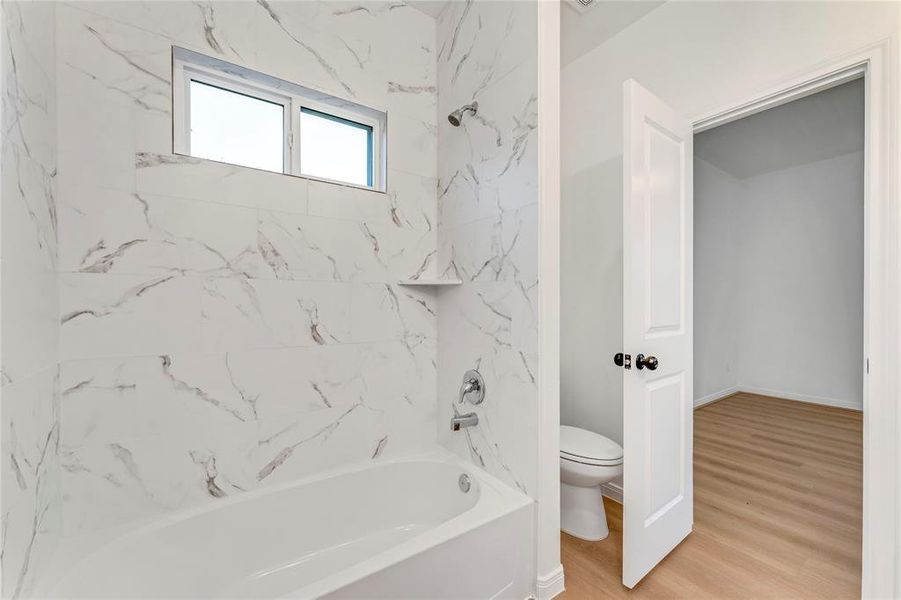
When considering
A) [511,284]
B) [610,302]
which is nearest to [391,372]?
[511,284]

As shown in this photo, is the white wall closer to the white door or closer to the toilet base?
the white door

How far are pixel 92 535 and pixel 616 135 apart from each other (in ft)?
9.68

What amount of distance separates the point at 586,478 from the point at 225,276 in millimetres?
1836

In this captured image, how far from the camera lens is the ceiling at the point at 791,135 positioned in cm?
281

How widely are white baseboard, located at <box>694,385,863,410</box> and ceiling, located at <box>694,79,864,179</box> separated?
254 centimetres

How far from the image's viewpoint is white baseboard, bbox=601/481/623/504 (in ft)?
7.32

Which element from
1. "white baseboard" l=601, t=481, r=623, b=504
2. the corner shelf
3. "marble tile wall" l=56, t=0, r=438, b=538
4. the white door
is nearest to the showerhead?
"marble tile wall" l=56, t=0, r=438, b=538

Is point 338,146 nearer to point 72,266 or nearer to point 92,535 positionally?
point 72,266

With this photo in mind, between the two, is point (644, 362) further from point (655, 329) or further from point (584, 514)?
point (584, 514)

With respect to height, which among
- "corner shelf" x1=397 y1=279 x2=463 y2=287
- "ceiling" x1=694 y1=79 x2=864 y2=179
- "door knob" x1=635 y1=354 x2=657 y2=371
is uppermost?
"ceiling" x1=694 y1=79 x2=864 y2=179

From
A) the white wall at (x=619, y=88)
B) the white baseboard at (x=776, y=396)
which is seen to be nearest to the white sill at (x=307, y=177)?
the white wall at (x=619, y=88)

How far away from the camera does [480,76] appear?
179cm

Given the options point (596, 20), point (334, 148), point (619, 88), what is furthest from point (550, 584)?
point (596, 20)

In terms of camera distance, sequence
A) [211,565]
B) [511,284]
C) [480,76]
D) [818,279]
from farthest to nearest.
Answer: [818,279], [480,76], [511,284], [211,565]
